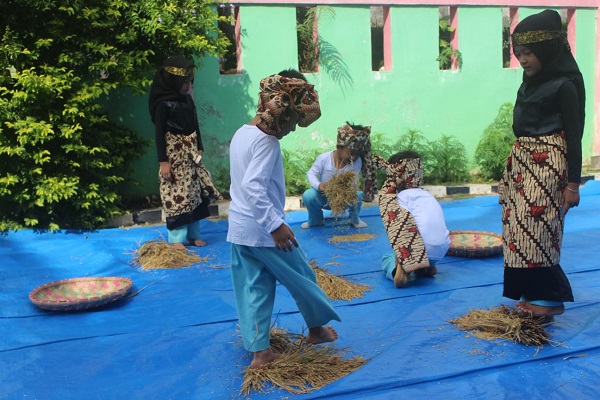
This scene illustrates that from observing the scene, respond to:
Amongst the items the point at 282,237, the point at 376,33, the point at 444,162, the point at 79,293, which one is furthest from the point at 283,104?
the point at 376,33

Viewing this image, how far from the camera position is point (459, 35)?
31.3 feet

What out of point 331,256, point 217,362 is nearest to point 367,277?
point 331,256

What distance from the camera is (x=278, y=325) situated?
12.9 ft

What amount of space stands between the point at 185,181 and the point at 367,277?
215 centimetres

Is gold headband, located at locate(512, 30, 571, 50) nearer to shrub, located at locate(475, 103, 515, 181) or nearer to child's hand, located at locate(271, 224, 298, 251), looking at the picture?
child's hand, located at locate(271, 224, 298, 251)

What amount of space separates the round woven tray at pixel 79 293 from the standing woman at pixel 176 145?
3.49 ft

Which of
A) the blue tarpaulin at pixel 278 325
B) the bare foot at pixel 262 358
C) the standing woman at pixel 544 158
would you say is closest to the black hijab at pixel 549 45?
the standing woman at pixel 544 158

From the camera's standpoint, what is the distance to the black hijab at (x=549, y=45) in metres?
3.44

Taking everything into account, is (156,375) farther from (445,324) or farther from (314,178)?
(314,178)

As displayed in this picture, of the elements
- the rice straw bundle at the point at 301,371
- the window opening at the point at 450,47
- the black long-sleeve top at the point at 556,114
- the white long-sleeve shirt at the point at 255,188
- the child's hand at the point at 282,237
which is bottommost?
the rice straw bundle at the point at 301,371

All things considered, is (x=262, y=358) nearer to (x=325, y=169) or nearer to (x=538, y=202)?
(x=538, y=202)

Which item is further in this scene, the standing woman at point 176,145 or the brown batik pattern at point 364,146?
the brown batik pattern at point 364,146

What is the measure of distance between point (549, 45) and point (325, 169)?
11.3 ft

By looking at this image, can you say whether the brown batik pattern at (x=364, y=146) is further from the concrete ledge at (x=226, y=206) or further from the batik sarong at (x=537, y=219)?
the batik sarong at (x=537, y=219)
